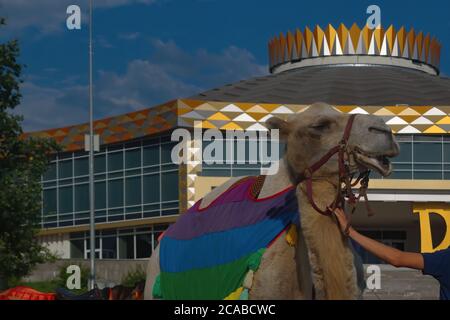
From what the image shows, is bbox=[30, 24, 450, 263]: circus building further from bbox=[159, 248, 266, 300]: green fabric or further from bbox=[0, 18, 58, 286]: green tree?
bbox=[159, 248, 266, 300]: green fabric

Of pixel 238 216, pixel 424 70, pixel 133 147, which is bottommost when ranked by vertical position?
pixel 238 216

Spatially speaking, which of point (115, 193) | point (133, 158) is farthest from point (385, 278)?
point (115, 193)

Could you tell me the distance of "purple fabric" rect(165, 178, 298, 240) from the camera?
773cm

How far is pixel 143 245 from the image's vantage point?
5288cm

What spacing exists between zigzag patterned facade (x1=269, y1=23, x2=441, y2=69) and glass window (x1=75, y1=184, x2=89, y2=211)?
2246 centimetres

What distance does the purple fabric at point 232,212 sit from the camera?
7730 millimetres

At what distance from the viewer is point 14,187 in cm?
1938

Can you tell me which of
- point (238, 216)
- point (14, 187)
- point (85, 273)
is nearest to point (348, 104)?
point (85, 273)

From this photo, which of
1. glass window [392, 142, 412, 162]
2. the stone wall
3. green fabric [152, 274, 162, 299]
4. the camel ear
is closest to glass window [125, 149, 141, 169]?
the stone wall

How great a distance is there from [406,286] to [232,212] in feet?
110

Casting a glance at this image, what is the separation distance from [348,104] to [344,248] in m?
46.5

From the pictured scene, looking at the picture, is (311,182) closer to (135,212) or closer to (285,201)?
(285,201)

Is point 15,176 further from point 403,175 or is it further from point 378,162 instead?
point 403,175
